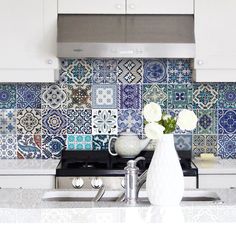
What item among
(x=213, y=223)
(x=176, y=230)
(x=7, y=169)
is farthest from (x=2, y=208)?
(x=7, y=169)

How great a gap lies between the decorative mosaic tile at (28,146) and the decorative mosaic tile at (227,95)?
1408 mm

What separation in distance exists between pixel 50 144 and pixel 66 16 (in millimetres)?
993

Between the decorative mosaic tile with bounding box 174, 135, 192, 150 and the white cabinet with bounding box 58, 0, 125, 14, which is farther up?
the white cabinet with bounding box 58, 0, 125, 14

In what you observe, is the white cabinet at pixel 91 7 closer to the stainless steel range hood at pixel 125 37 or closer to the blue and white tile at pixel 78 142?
the stainless steel range hood at pixel 125 37

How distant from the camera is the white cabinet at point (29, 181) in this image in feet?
11.6

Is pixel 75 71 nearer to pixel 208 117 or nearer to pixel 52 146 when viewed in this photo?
pixel 52 146

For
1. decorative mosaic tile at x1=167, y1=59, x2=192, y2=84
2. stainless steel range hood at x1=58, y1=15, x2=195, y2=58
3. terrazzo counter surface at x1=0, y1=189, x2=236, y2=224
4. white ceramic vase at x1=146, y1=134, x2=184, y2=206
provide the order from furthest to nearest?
decorative mosaic tile at x1=167, y1=59, x2=192, y2=84 → stainless steel range hood at x1=58, y1=15, x2=195, y2=58 → white ceramic vase at x1=146, y1=134, x2=184, y2=206 → terrazzo counter surface at x1=0, y1=189, x2=236, y2=224

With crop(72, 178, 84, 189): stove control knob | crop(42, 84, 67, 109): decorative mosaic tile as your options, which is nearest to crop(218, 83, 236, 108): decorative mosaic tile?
crop(42, 84, 67, 109): decorative mosaic tile

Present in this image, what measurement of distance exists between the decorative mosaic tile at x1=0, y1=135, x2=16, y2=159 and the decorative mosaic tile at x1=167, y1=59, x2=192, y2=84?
128cm

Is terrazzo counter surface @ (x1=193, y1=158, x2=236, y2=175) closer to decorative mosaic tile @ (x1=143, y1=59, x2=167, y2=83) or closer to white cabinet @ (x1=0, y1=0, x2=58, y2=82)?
decorative mosaic tile @ (x1=143, y1=59, x2=167, y2=83)

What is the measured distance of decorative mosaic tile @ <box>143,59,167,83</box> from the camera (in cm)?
413

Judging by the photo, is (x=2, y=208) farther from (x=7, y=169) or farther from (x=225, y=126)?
(x=225, y=126)

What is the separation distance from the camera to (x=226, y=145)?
415cm

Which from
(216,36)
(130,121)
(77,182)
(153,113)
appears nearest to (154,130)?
(153,113)
